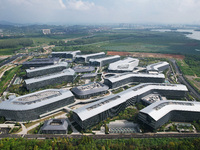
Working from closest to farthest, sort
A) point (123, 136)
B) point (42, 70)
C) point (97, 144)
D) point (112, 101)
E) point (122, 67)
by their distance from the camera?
point (97, 144) → point (123, 136) → point (112, 101) → point (42, 70) → point (122, 67)

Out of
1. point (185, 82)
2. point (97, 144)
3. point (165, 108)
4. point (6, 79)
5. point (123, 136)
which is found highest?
point (165, 108)

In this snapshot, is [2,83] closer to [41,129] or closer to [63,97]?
[63,97]

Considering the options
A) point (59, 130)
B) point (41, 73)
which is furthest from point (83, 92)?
point (41, 73)

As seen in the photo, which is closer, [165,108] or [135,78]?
[165,108]

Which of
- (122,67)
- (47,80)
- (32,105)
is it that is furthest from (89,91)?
(122,67)

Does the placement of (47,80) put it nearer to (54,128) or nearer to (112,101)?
(54,128)

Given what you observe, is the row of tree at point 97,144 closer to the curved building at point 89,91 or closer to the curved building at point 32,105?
the curved building at point 32,105
